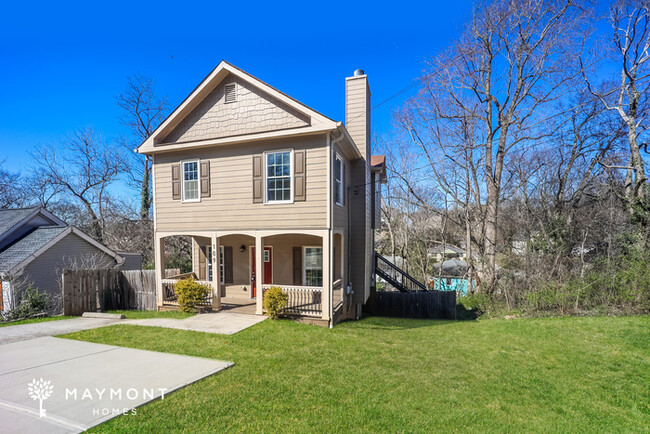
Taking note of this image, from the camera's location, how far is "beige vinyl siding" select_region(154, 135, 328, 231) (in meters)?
8.40

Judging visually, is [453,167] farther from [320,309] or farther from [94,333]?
[94,333]

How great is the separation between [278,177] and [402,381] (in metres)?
6.01

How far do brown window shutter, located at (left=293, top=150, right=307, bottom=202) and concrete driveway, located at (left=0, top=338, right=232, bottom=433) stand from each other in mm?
4606

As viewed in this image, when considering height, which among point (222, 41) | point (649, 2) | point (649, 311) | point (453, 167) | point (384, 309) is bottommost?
point (384, 309)

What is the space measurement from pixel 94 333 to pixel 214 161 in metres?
5.38

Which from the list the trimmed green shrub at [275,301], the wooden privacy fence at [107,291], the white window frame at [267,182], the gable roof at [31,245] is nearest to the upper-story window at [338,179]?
the white window frame at [267,182]

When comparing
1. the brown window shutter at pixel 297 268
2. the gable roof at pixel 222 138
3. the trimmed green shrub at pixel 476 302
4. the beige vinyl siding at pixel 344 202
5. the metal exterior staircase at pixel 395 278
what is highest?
the gable roof at pixel 222 138

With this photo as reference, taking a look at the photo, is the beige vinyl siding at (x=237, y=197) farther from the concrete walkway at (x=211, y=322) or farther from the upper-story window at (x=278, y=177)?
the concrete walkway at (x=211, y=322)

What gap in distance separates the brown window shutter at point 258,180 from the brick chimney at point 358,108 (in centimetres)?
370

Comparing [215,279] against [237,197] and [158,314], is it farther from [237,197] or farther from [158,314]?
[237,197]

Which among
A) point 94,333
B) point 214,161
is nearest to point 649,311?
point 214,161

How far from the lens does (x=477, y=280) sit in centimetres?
1631

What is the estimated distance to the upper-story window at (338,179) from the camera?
30.0 feet

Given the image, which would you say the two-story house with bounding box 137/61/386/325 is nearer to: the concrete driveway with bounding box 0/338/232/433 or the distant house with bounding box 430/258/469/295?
the concrete driveway with bounding box 0/338/232/433
